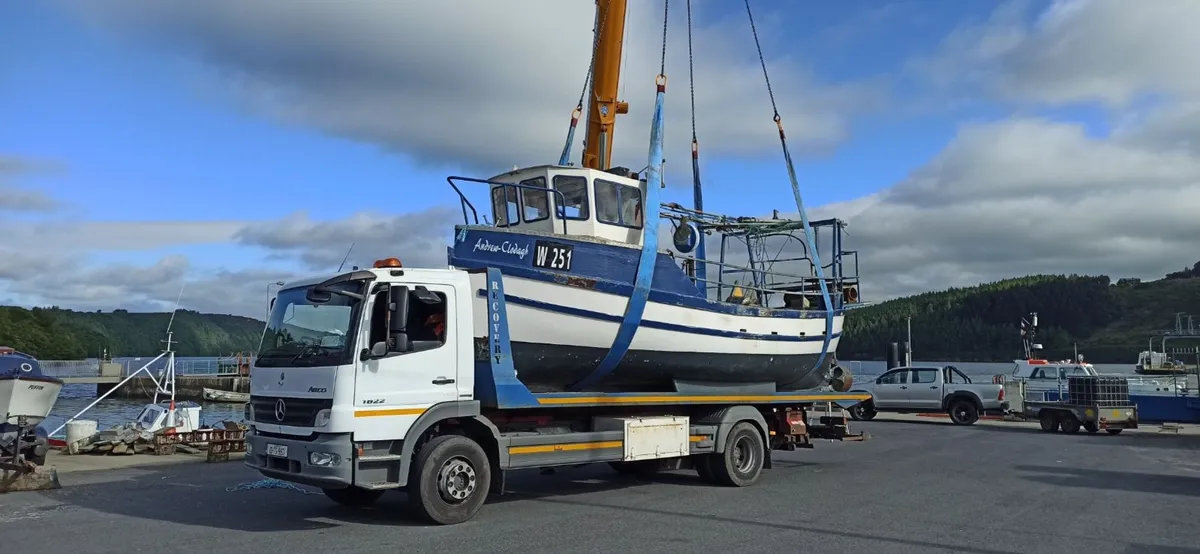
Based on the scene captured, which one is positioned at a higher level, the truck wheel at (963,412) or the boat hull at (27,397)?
the boat hull at (27,397)

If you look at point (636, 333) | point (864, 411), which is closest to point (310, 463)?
point (636, 333)

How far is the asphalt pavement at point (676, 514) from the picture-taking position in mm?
7633

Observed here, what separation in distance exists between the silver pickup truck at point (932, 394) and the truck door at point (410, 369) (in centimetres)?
1738

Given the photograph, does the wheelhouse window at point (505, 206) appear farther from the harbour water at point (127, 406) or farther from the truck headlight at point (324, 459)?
the harbour water at point (127, 406)

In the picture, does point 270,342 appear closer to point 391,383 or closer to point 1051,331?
point 391,383

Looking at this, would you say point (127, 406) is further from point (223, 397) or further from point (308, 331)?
point (308, 331)

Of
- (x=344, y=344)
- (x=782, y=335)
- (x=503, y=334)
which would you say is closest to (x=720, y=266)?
(x=782, y=335)

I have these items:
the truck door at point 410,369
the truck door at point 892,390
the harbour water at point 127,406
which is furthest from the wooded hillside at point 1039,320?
the truck door at point 410,369

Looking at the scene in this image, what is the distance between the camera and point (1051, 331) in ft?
382

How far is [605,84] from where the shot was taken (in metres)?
13.3

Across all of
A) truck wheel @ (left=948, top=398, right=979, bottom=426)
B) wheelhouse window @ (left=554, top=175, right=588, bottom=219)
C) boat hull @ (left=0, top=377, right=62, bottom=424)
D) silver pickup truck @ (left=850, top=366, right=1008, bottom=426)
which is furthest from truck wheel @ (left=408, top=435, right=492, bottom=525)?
truck wheel @ (left=948, top=398, right=979, bottom=426)

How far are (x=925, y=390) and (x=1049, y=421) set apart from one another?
365 centimetres

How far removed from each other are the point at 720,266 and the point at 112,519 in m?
8.38

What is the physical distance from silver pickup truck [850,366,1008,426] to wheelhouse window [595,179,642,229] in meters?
14.1
